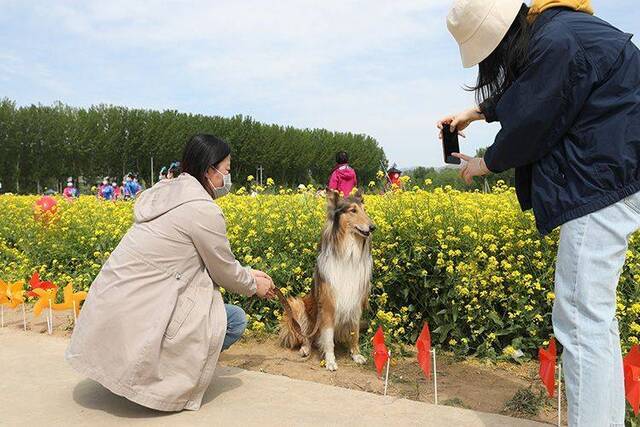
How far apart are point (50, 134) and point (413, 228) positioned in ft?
141

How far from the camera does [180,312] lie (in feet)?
10.4

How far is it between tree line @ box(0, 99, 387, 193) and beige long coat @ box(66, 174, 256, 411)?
32124 millimetres

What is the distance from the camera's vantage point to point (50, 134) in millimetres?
41906

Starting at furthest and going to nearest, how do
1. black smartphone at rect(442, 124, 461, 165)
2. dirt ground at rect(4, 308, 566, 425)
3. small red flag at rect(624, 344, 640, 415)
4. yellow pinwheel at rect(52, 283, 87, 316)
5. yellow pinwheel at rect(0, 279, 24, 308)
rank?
yellow pinwheel at rect(0, 279, 24, 308)
yellow pinwheel at rect(52, 283, 87, 316)
dirt ground at rect(4, 308, 566, 425)
black smartphone at rect(442, 124, 461, 165)
small red flag at rect(624, 344, 640, 415)

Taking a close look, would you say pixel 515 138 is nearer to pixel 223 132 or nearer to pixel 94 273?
pixel 94 273

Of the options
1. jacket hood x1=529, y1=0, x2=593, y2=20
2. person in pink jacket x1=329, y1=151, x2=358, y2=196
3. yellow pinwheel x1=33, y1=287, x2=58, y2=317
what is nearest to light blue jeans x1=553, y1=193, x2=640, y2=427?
jacket hood x1=529, y1=0, x2=593, y2=20

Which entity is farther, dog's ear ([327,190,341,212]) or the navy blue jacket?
dog's ear ([327,190,341,212])

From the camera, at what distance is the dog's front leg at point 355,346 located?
4.61 metres

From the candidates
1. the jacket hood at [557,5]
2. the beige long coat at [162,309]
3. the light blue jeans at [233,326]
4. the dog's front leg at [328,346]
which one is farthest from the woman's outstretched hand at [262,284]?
the jacket hood at [557,5]

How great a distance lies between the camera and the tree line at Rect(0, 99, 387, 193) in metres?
41.1

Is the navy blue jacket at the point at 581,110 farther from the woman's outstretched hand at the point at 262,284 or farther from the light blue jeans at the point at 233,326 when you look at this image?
the light blue jeans at the point at 233,326

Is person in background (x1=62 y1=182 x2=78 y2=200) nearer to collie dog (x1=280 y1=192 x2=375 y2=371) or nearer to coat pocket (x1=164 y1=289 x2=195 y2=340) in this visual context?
collie dog (x1=280 y1=192 x2=375 y2=371)

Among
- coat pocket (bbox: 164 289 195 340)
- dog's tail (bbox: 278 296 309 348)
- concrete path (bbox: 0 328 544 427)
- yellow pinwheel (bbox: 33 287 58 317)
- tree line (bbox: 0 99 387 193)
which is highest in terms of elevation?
tree line (bbox: 0 99 387 193)

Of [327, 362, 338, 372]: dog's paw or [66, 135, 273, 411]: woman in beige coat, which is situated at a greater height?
[66, 135, 273, 411]: woman in beige coat
